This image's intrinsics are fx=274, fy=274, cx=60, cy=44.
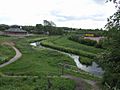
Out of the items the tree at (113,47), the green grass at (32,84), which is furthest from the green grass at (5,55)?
the tree at (113,47)

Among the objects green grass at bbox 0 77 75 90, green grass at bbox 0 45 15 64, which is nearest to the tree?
green grass at bbox 0 77 75 90

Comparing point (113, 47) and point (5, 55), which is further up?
point (113, 47)

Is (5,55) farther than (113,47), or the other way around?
(5,55)

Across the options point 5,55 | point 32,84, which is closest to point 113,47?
point 32,84

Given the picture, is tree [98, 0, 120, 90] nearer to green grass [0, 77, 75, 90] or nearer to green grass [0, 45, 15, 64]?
green grass [0, 77, 75, 90]

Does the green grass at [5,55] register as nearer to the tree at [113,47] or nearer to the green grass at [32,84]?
the green grass at [32,84]

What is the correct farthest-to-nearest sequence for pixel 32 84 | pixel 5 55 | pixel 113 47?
pixel 5 55 → pixel 32 84 → pixel 113 47

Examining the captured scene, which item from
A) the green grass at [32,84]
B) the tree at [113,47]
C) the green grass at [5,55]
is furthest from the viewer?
the green grass at [5,55]

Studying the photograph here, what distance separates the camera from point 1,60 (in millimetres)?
56312

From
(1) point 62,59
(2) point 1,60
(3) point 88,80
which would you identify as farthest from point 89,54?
(3) point 88,80

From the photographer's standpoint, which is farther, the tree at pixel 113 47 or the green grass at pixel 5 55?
the green grass at pixel 5 55

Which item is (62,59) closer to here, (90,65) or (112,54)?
(90,65)

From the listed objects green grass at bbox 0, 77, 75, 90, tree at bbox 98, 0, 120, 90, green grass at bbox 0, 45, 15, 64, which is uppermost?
tree at bbox 98, 0, 120, 90

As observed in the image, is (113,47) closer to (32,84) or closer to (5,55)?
(32,84)
